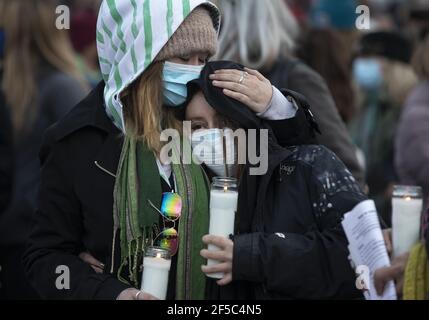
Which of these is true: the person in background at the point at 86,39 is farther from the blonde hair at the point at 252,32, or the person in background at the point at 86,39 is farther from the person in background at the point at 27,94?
the blonde hair at the point at 252,32

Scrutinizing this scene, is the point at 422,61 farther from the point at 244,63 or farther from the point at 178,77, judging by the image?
the point at 178,77

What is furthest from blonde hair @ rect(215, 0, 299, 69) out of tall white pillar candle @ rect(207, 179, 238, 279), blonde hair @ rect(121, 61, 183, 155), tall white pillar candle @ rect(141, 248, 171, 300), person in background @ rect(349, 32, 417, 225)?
person in background @ rect(349, 32, 417, 225)

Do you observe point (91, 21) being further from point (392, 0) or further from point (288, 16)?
point (392, 0)

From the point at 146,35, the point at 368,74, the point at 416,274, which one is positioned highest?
the point at 146,35

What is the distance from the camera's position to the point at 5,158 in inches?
163

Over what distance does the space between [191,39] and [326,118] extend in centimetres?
100

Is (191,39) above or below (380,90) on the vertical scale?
above

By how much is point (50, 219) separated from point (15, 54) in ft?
6.28

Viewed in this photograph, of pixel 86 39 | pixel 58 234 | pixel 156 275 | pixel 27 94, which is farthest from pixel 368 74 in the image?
pixel 156 275

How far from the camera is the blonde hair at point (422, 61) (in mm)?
5047

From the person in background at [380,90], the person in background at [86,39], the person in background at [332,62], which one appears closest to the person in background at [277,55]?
the person in background at [332,62]

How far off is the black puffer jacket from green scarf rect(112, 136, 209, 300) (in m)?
0.10

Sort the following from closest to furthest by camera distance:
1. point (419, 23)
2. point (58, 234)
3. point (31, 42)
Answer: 1. point (58, 234)
2. point (31, 42)
3. point (419, 23)

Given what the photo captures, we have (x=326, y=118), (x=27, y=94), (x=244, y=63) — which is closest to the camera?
(x=326, y=118)
